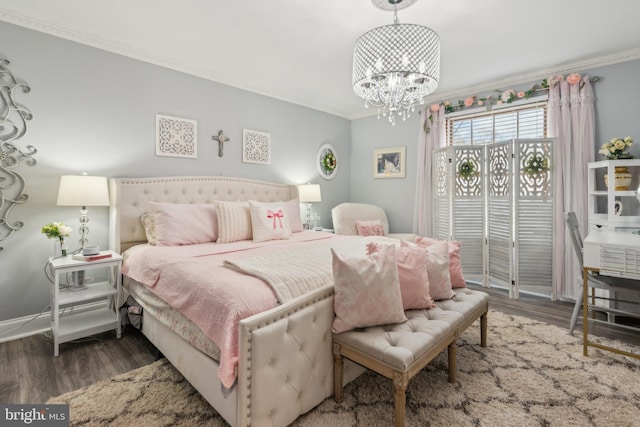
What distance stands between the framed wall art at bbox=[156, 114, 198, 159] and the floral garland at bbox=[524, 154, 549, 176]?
3.83m

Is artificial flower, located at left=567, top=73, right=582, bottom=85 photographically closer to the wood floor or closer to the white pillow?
the wood floor

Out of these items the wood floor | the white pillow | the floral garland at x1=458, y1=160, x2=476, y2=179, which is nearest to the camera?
the wood floor

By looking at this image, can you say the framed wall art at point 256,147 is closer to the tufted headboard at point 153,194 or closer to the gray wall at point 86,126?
the gray wall at point 86,126

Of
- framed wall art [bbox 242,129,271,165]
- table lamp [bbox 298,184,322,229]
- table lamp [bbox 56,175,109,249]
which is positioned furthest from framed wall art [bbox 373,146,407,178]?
table lamp [bbox 56,175,109,249]

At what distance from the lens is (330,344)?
5.94ft

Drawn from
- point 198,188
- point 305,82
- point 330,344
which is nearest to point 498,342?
point 330,344

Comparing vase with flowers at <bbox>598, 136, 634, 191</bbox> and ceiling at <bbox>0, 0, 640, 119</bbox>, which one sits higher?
ceiling at <bbox>0, 0, 640, 119</bbox>

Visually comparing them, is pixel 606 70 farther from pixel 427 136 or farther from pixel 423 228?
pixel 423 228

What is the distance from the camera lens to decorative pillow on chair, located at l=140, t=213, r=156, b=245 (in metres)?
2.96

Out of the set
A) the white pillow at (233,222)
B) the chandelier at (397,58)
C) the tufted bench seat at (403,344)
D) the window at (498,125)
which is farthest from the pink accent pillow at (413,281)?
the window at (498,125)

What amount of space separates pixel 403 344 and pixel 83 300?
2.43 m

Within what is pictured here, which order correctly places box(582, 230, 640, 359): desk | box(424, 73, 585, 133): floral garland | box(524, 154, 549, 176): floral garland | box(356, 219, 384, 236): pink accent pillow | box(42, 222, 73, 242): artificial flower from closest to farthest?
box(582, 230, 640, 359): desk
box(42, 222, 73, 242): artificial flower
box(424, 73, 585, 133): floral garland
box(524, 154, 549, 176): floral garland
box(356, 219, 384, 236): pink accent pillow

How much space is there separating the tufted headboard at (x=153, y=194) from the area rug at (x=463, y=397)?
4.51ft

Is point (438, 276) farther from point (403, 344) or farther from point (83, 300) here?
point (83, 300)
